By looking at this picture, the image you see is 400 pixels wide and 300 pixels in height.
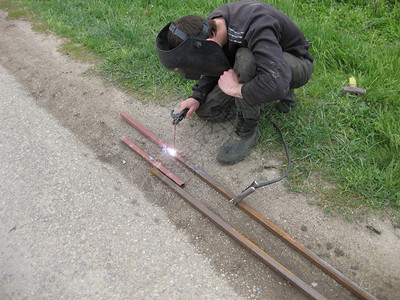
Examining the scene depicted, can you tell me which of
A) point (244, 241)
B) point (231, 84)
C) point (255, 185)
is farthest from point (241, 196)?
point (231, 84)

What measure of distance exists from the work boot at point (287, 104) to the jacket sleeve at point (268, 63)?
90 cm

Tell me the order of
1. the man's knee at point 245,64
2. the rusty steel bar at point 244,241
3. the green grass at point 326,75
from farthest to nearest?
the green grass at point 326,75 < the man's knee at point 245,64 < the rusty steel bar at point 244,241

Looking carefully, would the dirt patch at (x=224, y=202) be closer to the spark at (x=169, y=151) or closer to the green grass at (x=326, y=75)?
the spark at (x=169, y=151)

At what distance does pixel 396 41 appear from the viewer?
12.8 ft

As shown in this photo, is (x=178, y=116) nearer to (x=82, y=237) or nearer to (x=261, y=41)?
(x=261, y=41)

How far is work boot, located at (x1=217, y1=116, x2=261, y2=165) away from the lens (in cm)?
290

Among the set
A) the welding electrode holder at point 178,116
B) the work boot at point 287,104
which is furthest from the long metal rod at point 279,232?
the work boot at point 287,104

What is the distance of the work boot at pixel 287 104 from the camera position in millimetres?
3168

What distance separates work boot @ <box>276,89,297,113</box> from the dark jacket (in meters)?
0.74

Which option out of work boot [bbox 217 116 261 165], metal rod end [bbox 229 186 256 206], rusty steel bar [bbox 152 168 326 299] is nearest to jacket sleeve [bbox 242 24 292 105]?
work boot [bbox 217 116 261 165]

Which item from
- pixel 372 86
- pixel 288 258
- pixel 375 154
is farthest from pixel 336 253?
pixel 372 86

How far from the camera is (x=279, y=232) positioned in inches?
94.2

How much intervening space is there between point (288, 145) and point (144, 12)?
3.27 m

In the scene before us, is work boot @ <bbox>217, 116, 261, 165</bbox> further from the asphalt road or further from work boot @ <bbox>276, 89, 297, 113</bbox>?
the asphalt road
